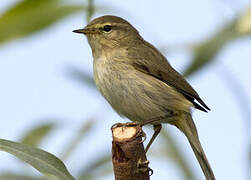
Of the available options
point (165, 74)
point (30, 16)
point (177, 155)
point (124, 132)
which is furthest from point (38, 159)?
point (165, 74)

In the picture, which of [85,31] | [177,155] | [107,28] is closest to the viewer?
[177,155]

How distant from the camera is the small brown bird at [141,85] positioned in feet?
12.3

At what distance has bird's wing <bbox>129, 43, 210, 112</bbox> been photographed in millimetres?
3967

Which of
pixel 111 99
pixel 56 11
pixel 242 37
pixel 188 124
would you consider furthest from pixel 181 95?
pixel 56 11

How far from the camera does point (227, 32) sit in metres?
3.47

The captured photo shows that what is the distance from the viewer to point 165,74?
13.6ft

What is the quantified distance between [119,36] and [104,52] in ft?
1.33

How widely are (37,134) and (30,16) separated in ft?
2.89

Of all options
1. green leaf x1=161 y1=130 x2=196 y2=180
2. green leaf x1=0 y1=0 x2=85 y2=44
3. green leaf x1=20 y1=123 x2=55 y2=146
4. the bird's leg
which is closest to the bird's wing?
the bird's leg

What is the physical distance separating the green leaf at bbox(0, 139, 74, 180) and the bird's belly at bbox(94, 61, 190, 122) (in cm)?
164

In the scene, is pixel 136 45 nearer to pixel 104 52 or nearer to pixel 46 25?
pixel 104 52

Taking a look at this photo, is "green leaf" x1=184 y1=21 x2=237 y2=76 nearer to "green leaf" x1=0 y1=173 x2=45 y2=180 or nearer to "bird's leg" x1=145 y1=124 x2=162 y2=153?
"bird's leg" x1=145 y1=124 x2=162 y2=153

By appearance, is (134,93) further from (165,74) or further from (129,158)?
(129,158)

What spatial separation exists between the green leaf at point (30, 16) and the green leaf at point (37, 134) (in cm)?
69
